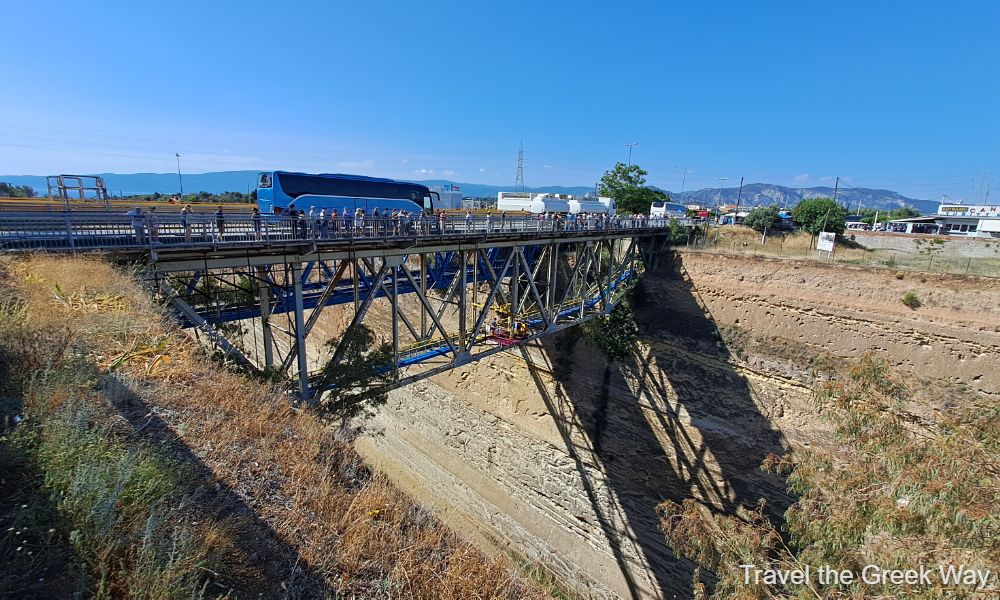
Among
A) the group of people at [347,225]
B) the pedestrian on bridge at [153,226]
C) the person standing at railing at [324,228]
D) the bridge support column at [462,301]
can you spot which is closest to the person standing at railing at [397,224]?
the group of people at [347,225]

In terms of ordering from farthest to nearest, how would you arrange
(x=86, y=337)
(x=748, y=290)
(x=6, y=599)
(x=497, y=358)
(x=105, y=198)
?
(x=497, y=358), (x=748, y=290), (x=105, y=198), (x=86, y=337), (x=6, y=599)

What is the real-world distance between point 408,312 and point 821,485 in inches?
747

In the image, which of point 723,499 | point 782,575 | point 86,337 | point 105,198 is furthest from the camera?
point 723,499

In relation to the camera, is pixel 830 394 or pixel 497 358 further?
pixel 497 358

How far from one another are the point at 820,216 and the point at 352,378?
108 feet

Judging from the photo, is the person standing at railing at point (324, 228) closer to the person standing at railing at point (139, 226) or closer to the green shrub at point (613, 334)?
the person standing at railing at point (139, 226)

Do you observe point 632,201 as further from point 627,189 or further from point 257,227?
point 257,227

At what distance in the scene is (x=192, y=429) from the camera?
196 inches

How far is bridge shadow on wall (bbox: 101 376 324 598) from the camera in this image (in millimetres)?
3539

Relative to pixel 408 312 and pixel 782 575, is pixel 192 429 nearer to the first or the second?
pixel 782 575

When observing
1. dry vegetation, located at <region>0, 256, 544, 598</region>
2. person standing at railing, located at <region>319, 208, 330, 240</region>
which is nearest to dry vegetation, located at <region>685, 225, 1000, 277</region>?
person standing at railing, located at <region>319, 208, 330, 240</region>

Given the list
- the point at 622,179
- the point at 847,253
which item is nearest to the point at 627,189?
the point at 622,179

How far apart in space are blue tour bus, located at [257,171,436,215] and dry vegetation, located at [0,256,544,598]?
971 cm

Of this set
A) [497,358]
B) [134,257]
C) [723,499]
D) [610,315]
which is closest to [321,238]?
[134,257]
